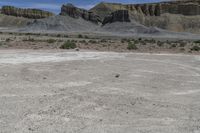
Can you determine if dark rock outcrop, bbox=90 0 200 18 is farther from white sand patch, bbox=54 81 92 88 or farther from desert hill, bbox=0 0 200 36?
white sand patch, bbox=54 81 92 88

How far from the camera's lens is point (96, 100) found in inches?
462

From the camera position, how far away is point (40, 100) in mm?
11430

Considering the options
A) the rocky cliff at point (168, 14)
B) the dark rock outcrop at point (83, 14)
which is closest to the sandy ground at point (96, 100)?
the rocky cliff at point (168, 14)

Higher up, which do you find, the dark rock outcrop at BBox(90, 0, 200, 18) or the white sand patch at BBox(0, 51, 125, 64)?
the dark rock outcrop at BBox(90, 0, 200, 18)

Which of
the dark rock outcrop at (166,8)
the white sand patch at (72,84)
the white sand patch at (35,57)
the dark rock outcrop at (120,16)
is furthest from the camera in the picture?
the dark rock outcrop at (166,8)

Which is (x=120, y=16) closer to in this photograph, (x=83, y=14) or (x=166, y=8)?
(x=83, y=14)

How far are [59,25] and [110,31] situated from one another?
2058 centimetres

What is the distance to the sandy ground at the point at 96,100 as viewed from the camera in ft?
29.6

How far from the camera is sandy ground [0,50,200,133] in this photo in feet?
29.6

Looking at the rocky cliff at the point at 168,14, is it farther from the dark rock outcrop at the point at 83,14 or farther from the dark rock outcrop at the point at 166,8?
the dark rock outcrop at the point at 83,14

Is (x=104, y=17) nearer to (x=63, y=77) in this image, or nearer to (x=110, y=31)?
(x=110, y=31)

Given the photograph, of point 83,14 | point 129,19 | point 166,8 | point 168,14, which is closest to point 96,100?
point 129,19

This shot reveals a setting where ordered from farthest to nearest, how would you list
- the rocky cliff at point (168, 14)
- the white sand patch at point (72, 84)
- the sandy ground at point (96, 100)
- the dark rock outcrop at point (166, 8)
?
the dark rock outcrop at point (166, 8) → the rocky cliff at point (168, 14) → the white sand patch at point (72, 84) → the sandy ground at point (96, 100)

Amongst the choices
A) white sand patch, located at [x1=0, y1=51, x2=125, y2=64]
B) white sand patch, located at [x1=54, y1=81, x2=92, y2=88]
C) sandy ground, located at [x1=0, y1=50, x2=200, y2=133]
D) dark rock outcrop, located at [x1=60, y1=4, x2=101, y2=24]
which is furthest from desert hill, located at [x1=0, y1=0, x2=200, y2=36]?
white sand patch, located at [x1=54, y1=81, x2=92, y2=88]
